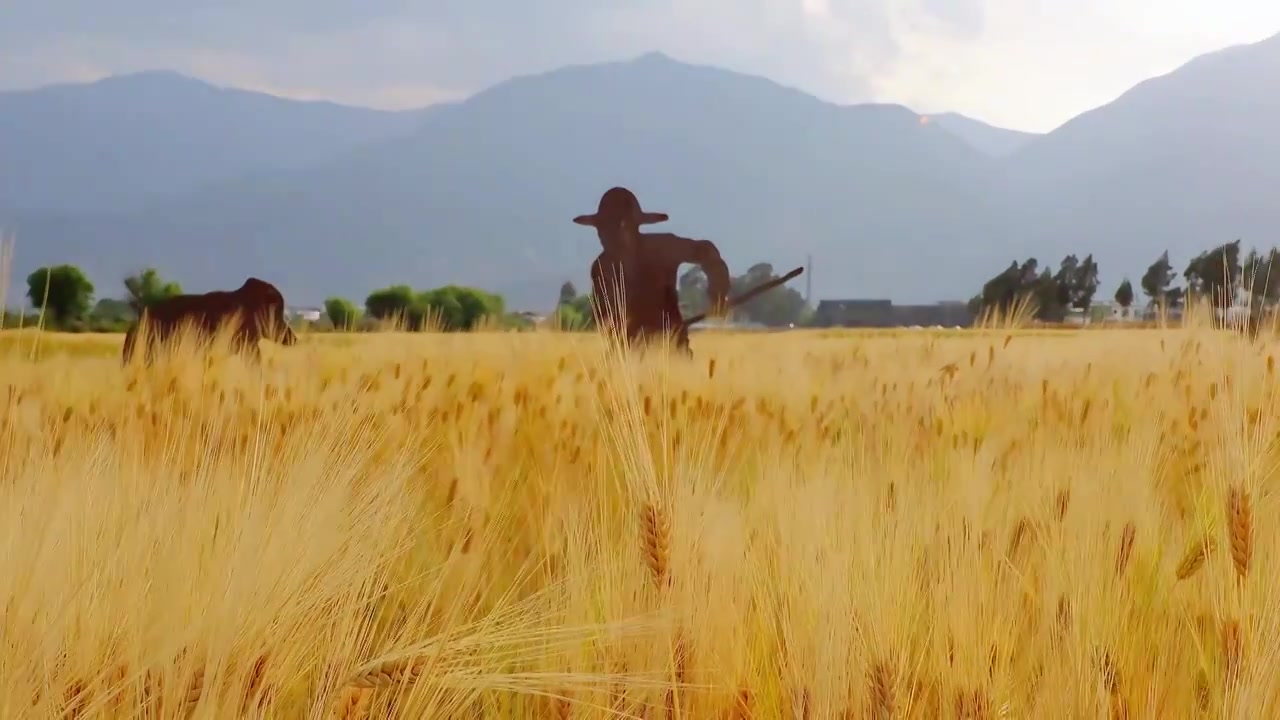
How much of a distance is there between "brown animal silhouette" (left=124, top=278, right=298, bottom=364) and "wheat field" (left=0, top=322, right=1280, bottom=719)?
1389 mm

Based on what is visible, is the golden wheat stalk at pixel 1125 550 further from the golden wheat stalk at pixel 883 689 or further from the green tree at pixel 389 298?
the green tree at pixel 389 298

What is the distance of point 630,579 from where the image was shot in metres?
1.20

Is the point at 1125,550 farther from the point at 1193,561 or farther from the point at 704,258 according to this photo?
the point at 704,258

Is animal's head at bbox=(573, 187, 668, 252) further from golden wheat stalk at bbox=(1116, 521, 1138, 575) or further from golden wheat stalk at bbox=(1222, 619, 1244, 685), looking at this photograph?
golden wheat stalk at bbox=(1222, 619, 1244, 685)

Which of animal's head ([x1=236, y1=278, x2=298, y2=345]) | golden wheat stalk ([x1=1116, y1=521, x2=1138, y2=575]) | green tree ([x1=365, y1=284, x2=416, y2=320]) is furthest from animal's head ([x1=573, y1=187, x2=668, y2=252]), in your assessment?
green tree ([x1=365, y1=284, x2=416, y2=320])

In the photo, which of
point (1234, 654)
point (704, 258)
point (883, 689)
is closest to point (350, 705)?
point (883, 689)

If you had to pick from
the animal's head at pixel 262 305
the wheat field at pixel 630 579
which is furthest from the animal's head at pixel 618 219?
the wheat field at pixel 630 579

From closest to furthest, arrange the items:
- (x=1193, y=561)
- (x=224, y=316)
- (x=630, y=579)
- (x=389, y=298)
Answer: (x=630, y=579), (x=1193, y=561), (x=224, y=316), (x=389, y=298)

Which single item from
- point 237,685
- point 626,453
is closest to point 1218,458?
point 626,453

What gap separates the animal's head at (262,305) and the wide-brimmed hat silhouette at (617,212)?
119 cm

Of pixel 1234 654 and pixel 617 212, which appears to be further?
pixel 617 212

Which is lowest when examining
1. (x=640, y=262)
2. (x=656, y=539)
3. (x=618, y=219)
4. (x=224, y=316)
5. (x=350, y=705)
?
(x=350, y=705)

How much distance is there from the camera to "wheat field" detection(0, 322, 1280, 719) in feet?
3.15

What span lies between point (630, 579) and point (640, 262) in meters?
2.63
